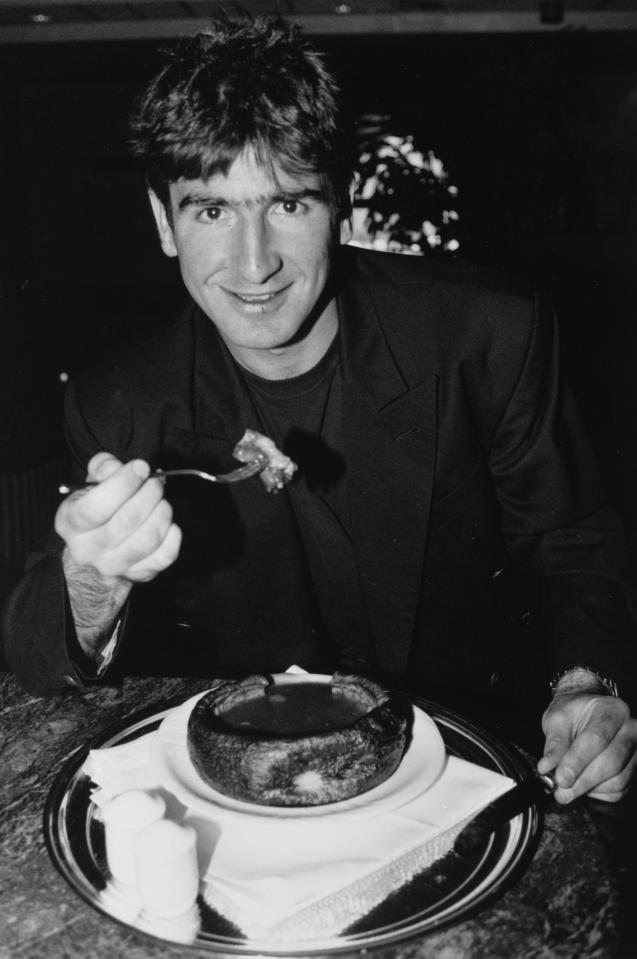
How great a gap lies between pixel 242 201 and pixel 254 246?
0.32ft

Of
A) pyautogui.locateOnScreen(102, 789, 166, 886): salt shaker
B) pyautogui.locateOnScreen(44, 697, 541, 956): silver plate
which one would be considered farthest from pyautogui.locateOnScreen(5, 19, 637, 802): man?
pyautogui.locateOnScreen(102, 789, 166, 886): salt shaker

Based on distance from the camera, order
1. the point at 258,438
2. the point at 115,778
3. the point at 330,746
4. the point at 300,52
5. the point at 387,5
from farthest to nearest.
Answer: the point at 387,5 → the point at 300,52 → the point at 258,438 → the point at 115,778 → the point at 330,746

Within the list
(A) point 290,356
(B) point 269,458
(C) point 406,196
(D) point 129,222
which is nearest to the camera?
(B) point 269,458

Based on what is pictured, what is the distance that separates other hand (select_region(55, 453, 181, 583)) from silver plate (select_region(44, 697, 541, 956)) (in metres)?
0.30

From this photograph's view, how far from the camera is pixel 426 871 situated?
1.12 metres

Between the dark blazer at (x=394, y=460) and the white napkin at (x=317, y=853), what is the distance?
0.89 meters

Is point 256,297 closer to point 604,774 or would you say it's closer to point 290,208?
point 290,208

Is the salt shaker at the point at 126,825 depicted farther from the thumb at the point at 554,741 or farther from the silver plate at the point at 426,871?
the thumb at the point at 554,741

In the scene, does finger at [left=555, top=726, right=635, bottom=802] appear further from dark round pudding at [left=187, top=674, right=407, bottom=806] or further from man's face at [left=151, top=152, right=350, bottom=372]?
man's face at [left=151, top=152, right=350, bottom=372]

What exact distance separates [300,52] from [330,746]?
5.27 ft

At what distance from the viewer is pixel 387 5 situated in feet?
22.9

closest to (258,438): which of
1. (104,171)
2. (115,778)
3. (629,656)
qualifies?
(115,778)

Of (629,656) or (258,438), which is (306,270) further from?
(629,656)

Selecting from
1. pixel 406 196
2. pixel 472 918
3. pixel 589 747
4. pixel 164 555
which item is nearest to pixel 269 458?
pixel 164 555
